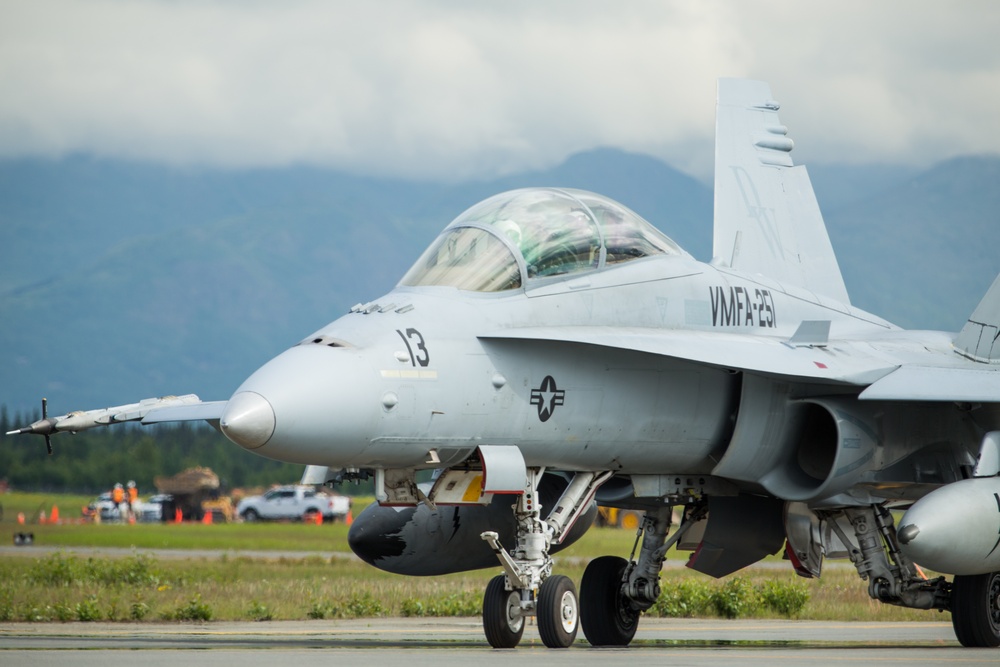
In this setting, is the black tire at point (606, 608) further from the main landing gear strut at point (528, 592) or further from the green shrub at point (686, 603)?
the green shrub at point (686, 603)

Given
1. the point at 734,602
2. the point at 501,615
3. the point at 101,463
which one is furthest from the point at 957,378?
the point at 101,463

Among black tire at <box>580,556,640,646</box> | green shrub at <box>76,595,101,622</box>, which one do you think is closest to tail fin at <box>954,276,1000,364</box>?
black tire at <box>580,556,640,646</box>

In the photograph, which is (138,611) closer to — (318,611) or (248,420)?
(318,611)

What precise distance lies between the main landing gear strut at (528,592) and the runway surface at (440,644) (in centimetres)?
18

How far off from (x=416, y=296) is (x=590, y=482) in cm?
224

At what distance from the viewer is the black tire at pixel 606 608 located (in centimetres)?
1280

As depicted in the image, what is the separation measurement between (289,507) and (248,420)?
→ 161 ft

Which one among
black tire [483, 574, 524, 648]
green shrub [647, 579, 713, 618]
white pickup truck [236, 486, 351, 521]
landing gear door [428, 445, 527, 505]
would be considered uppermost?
landing gear door [428, 445, 527, 505]

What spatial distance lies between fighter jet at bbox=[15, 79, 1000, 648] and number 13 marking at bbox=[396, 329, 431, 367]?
24 millimetres

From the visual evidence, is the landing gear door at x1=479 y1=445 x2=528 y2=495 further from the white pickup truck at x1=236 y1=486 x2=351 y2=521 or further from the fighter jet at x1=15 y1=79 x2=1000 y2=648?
the white pickup truck at x1=236 y1=486 x2=351 y2=521

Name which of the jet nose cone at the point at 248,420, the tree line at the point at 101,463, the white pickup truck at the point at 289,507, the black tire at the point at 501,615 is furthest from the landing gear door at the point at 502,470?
the tree line at the point at 101,463

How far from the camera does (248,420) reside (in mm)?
8805

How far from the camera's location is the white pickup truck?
56750 mm

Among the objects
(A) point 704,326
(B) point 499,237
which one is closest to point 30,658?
(B) point 499,237
